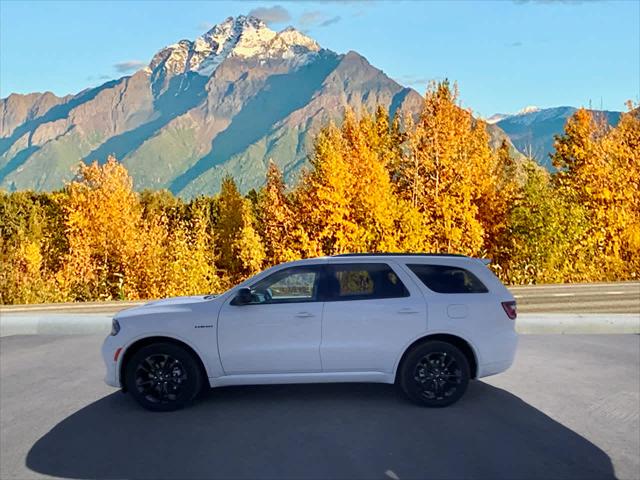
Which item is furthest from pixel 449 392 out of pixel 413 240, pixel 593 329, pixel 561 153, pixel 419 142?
pixel 561 153

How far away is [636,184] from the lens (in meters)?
34.0

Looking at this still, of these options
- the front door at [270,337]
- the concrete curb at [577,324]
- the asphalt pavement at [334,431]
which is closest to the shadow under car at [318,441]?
the asphalt pavement at [334,431]

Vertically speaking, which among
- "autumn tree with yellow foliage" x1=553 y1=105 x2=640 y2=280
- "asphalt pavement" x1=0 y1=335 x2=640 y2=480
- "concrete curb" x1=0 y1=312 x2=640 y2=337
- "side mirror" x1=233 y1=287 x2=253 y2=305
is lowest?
"asphalt pavement" x1=0 y1=335 x2=640 y2=480

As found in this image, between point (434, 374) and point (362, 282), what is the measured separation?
1.31 meters

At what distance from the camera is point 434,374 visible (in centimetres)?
723

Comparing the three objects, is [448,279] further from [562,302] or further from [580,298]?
[580,298]

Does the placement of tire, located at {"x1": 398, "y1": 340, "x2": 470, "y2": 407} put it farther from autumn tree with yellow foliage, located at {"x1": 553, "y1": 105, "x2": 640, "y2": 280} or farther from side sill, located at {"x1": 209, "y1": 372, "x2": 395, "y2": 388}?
autumn tree with yellow foliage, located at {"x1": 553, "y1": 105, "x2": 640, "y2": 280}

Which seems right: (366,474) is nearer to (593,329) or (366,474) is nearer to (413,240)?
(593,329)

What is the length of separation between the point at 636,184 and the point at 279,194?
1974 centimetres

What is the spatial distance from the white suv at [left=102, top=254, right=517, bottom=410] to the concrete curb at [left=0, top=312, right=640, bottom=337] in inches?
226

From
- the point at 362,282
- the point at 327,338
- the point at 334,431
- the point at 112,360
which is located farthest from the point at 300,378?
the point at 112,360

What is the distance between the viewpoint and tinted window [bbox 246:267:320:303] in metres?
7.35

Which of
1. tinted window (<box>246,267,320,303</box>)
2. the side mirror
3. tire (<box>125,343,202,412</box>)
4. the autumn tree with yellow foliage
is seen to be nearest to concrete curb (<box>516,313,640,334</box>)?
tinted window (<box>246,267,320,303</box>)

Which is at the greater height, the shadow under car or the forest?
the forest
